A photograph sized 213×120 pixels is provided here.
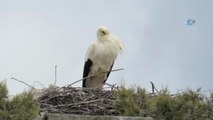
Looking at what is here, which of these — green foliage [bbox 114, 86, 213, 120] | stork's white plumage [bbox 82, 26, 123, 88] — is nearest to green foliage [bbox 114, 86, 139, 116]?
green foliage [bbox 114, 86, 213, 120]

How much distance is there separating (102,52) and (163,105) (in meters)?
4.76

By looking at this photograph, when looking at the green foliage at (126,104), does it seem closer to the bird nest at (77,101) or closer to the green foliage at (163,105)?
the green foliage at (163,105)

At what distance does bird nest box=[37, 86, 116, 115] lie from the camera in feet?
26.4

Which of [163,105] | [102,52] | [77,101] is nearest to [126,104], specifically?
[163,105]

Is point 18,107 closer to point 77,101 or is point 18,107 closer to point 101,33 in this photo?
point 77,101

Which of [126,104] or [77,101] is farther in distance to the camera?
[77,101]

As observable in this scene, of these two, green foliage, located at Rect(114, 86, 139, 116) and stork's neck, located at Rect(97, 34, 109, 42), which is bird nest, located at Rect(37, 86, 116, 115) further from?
stork's neck, located at Rect(97, 34, 109, 42)

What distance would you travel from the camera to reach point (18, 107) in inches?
242

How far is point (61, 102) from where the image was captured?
332 inches

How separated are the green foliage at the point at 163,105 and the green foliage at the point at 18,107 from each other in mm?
1308

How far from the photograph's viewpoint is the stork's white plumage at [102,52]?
38.7 ft

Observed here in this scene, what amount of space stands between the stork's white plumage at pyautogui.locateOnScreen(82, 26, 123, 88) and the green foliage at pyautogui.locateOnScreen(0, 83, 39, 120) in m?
5.49

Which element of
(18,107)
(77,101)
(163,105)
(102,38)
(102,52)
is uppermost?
(102,38)

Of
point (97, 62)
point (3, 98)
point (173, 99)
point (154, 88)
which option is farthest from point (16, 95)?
point (97, 62)
